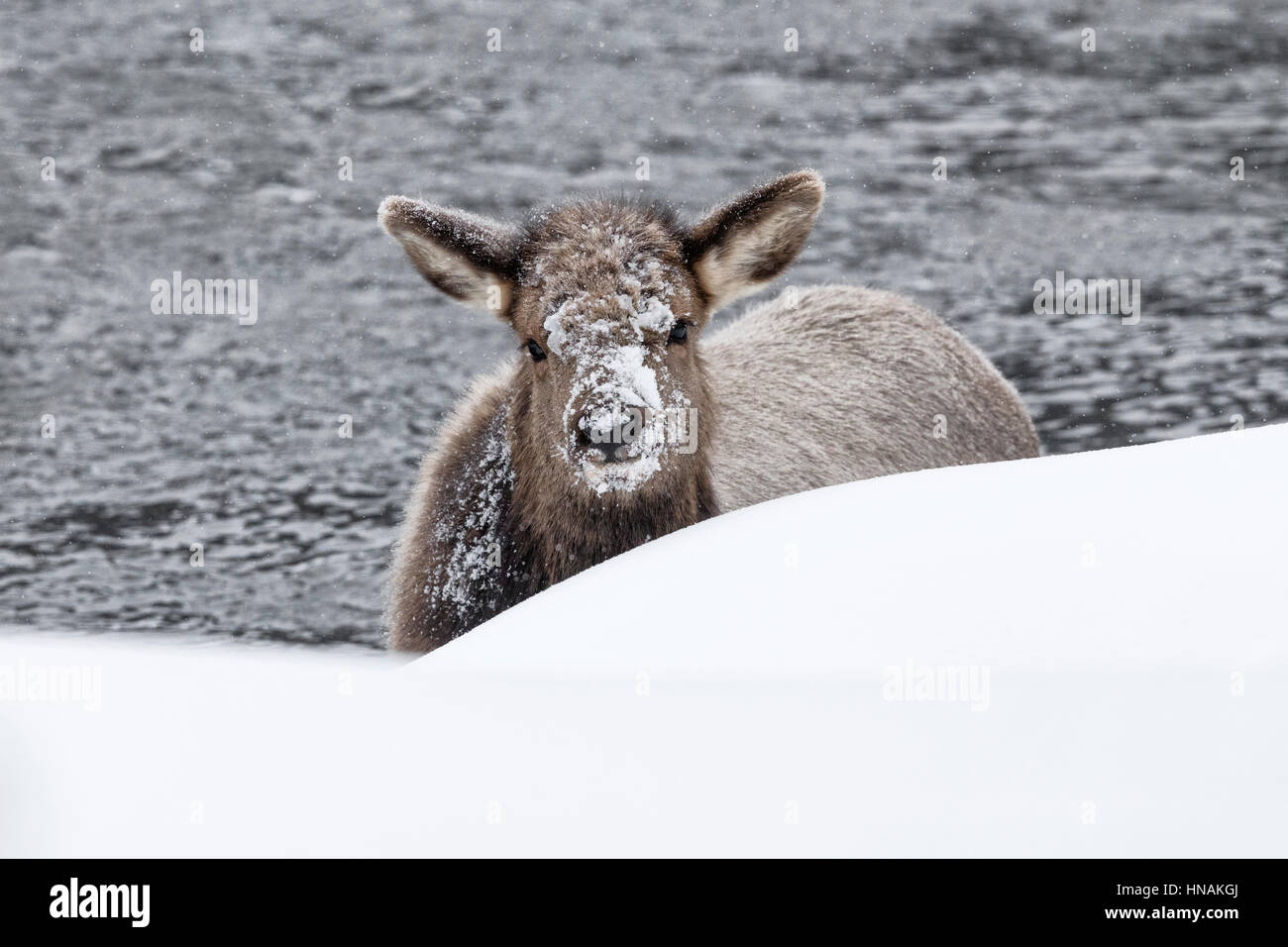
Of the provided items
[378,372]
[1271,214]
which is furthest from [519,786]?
[1271,214]

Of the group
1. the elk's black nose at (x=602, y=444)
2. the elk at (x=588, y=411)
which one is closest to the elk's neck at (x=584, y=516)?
the elk at (x=588, y=411)

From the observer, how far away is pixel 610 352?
16.9 feet

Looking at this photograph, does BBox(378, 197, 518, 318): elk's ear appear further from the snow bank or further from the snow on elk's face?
the snow bank

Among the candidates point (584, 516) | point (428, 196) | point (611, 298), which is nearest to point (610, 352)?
point (611, 298)

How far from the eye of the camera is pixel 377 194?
12.0 meters

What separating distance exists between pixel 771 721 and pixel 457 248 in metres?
3.09

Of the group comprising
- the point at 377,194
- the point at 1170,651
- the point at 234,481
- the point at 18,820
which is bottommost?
the point at 234,481

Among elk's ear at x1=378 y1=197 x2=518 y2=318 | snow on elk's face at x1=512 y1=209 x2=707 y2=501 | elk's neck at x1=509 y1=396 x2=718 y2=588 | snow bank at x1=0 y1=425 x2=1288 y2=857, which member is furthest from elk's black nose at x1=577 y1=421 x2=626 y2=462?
snow bank at x1=0 y1=425 x2=1288 y2=857

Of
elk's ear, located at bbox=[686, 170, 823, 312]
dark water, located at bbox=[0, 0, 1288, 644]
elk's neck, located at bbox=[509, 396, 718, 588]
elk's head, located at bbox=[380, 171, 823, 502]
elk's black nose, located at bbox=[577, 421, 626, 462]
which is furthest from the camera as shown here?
dark water, located at bbox=[0, 0, 1288, 644]

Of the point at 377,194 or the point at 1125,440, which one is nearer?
the point at 1125,440

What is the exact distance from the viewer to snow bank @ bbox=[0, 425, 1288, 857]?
103 inches

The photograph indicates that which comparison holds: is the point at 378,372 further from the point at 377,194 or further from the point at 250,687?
the point at 250,687

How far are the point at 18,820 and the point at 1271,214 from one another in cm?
1098

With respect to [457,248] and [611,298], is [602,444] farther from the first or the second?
[457,248]
